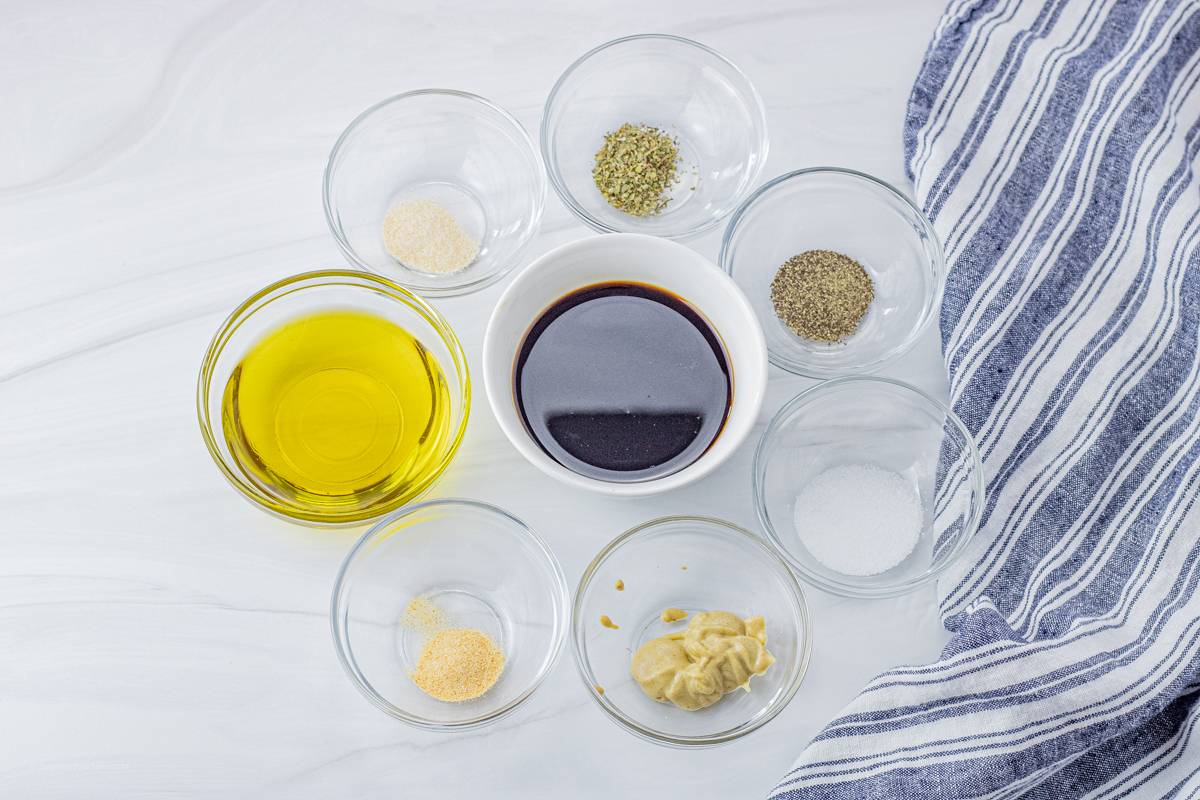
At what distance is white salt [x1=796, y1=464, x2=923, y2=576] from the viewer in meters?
1.55

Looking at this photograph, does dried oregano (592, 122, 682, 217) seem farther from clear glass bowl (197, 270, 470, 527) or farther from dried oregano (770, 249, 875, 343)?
clear glass bowl (197, 270, 470, 527)

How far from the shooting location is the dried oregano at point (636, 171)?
1.62 meters

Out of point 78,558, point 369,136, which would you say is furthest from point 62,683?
point 369,136

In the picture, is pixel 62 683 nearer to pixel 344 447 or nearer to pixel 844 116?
pixel 344 447

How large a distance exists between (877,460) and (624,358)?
1.76ft

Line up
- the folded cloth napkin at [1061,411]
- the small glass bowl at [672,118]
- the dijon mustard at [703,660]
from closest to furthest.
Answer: the dijon mustard at [703,660]
the folded cloth napkin at [1061,411]
the small glass bowl at [672,118]

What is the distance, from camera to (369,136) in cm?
161

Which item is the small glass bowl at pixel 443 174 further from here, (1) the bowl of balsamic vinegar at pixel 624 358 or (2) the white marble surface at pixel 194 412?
(1) the bowl of balsamic vinegar at pixel 624 358

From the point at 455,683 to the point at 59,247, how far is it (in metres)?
1.12

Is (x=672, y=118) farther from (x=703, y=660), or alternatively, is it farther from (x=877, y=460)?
(x=703, y=660)

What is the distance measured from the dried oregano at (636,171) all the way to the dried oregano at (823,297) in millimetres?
292

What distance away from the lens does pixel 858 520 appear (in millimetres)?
1557

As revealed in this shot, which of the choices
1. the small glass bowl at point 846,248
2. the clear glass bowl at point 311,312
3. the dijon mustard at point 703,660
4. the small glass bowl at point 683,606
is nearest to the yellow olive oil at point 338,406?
the clear glass bowl at point 311,312

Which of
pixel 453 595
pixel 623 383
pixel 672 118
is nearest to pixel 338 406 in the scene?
pixel 453 595
